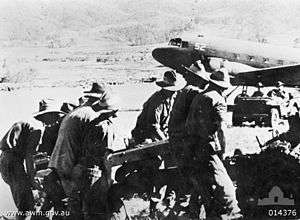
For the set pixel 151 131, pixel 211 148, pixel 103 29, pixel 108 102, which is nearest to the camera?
pixel 108 102

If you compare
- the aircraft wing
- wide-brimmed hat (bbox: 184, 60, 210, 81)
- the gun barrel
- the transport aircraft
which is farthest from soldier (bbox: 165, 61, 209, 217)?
the aircraft wing

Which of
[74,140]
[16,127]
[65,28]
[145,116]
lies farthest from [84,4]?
[74,140]

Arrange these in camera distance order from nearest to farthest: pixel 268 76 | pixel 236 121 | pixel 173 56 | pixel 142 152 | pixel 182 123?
pixel 182 123
pixel 142 152
pixel 236 121
pixel 268 76
pixel 173 56

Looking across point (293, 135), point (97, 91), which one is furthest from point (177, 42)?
point (97, 91)

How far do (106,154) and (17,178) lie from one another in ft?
4.73

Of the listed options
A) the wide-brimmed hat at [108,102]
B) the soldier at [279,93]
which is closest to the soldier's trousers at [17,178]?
the wide-brimmed hat at [108,102]

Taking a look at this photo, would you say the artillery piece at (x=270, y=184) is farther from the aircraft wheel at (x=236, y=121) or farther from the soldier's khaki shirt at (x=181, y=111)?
the aircraft wheel at (x=236, y=121)

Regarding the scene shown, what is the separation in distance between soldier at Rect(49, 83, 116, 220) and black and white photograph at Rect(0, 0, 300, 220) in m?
0.01

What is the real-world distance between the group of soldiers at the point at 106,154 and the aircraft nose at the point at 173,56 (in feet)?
16.1

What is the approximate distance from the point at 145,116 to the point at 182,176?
1446mm

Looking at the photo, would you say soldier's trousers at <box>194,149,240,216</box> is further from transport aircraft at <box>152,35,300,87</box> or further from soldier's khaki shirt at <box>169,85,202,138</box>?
transport aircraft at <box>152,35,300,87</box>

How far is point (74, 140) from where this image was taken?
5332 millimetres

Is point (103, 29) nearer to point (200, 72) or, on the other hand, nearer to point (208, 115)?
point (200, 72)

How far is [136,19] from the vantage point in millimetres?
8078
